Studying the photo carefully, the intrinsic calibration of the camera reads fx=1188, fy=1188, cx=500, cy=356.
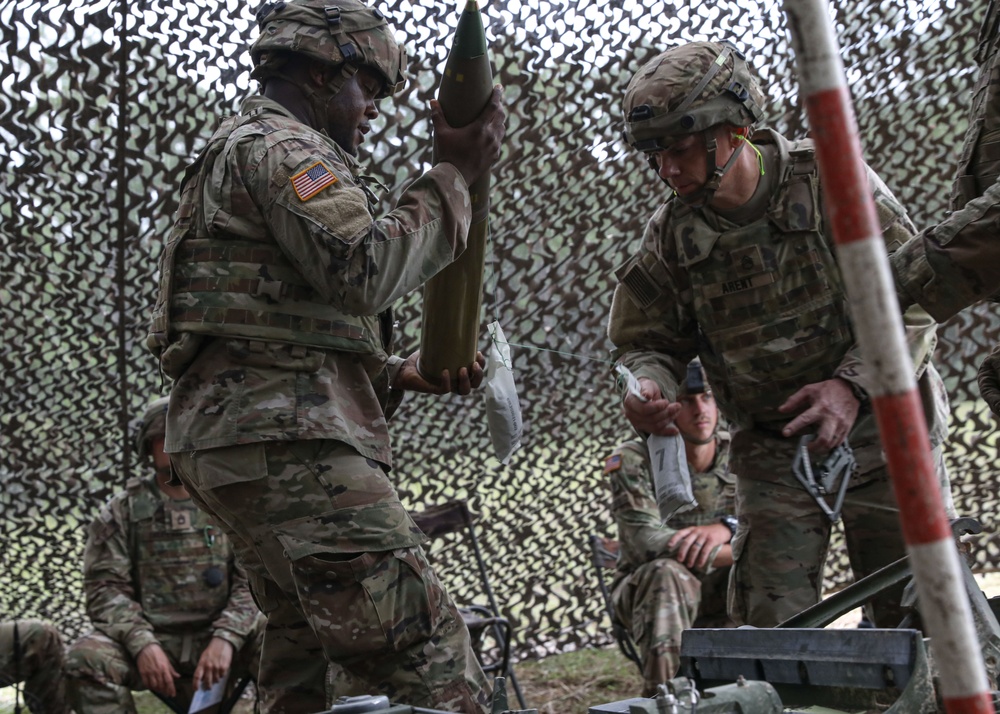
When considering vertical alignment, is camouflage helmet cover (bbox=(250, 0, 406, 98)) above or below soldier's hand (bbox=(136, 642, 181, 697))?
above

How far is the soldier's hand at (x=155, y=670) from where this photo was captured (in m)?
4.67

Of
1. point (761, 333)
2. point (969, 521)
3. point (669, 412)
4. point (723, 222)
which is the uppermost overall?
point (723, 222)

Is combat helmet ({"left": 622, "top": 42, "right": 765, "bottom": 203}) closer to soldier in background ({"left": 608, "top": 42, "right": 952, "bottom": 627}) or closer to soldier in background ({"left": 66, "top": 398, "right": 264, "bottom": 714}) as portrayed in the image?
soldier in background ({"left": 608, "top": 42, "right": 952, "bottom": 627})

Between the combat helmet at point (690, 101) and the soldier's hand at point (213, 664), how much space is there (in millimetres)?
2615

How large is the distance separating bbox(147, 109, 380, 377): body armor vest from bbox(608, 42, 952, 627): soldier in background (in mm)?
941

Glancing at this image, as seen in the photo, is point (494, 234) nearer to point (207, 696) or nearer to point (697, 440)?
point (697, 440)

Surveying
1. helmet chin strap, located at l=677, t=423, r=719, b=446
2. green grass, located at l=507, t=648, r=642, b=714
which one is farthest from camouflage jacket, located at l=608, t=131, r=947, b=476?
green grass, located at l=507, t=648, r=642, b=714

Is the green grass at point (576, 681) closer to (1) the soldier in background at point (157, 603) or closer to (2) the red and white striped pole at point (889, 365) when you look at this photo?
→ (1) the soldier in background at point (157, 603)

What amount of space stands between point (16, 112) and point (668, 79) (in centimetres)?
303

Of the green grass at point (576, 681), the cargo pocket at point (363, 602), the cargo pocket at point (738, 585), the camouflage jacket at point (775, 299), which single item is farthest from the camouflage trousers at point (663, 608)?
the cargo pocket at point (363, 602)

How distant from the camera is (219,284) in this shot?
2857 mm

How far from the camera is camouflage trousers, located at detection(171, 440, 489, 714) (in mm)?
2723

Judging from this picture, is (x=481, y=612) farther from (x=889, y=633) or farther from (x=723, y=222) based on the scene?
(x=889, y=633)

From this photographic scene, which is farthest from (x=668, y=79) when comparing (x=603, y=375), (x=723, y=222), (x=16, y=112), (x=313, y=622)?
(x=16, y=112)
